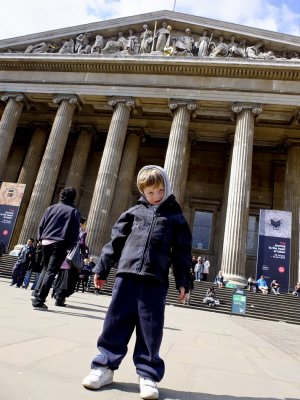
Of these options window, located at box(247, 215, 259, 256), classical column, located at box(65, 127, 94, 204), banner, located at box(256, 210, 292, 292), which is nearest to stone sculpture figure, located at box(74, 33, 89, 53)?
classical column, located at box(65, 127, 94, 204)

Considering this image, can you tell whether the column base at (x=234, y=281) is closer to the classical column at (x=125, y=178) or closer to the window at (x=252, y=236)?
the window at (x=252, y=236)

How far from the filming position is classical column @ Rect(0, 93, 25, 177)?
22.2 meters

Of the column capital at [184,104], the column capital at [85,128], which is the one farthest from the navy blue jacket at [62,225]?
the column capital at [85,128]

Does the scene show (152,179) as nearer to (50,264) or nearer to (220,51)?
(50,264)

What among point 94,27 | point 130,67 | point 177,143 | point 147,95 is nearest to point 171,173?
point 177,143

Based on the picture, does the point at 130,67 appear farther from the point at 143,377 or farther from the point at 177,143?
the point at 143,377

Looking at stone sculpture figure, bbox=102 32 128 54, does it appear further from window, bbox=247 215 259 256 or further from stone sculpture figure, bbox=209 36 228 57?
window, bbox=247 215 259 256

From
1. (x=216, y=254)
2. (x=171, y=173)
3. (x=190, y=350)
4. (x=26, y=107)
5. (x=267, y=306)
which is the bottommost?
(x=190, y=350)

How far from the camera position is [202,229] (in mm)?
Result: 26328

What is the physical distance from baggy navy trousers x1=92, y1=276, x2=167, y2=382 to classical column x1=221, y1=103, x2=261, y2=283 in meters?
15.1

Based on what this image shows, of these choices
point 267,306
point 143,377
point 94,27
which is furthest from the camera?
point 94,27

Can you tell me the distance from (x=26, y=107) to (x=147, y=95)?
8975 mm

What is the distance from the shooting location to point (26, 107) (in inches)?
966


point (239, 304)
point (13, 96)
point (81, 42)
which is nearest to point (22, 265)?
point (239, 304)
